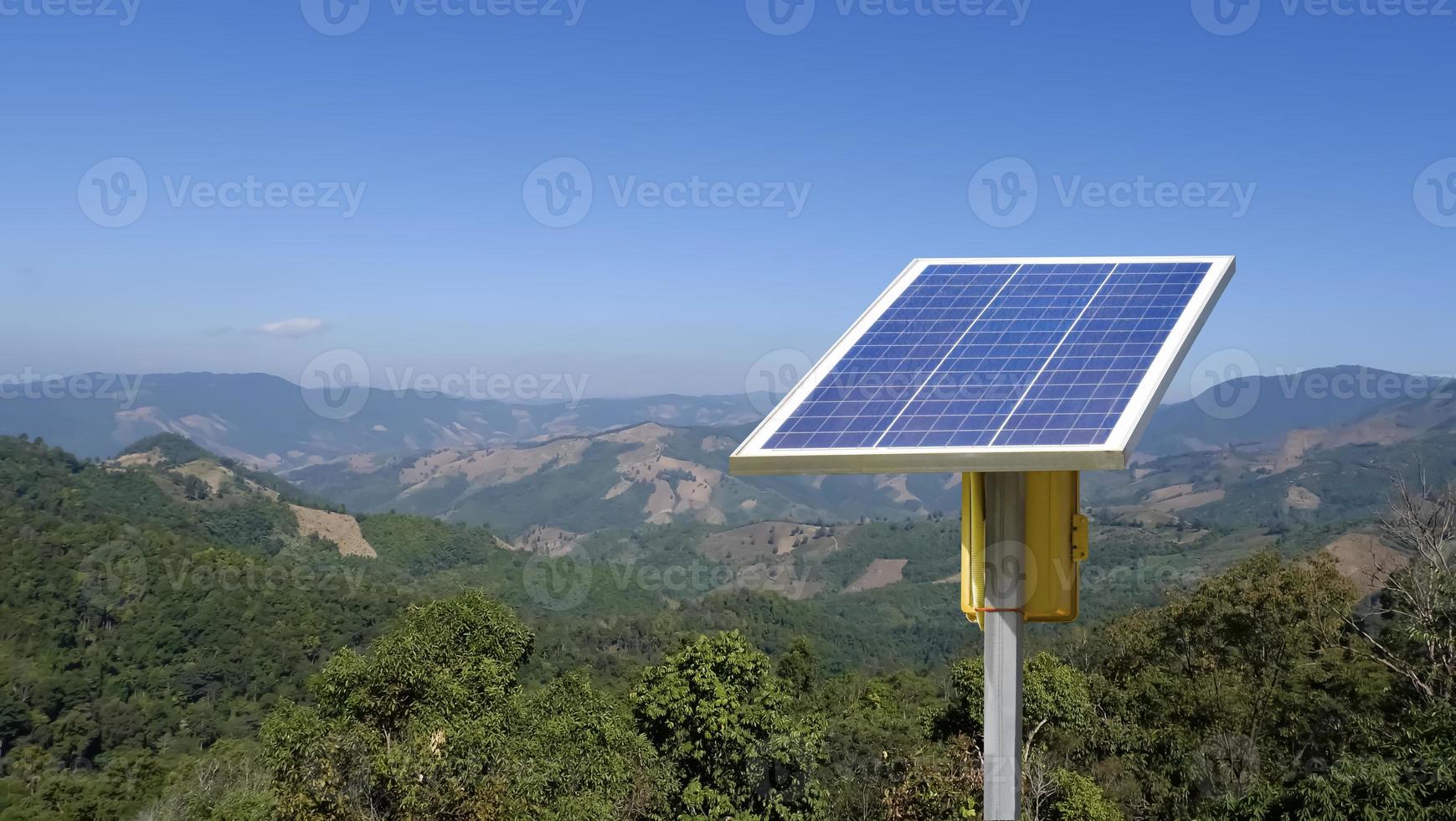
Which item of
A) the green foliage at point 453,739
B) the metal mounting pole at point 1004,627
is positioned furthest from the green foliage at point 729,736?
the metal mounting pole at point 1004,627

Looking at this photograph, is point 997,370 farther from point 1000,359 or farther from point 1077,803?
point 1077,803

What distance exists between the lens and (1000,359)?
733 cm

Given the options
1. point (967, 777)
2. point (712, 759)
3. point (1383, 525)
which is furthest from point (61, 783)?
point (1383, 525)

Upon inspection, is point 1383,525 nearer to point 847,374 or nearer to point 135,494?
point 847,374

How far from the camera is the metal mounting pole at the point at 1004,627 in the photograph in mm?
6559

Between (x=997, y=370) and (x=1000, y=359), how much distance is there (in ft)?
0.68

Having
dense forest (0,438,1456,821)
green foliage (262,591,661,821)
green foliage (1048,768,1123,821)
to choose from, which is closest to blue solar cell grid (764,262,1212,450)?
dense forest (0,438,1456,821)

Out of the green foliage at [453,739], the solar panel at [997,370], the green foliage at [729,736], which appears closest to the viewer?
the solar panel at [997,370]

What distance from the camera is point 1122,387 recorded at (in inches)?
254

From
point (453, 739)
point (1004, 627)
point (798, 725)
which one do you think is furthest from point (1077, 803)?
point (1004, 627)

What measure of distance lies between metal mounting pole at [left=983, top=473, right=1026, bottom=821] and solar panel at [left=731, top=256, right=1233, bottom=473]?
574 mm

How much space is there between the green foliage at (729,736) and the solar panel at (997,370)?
17249 millimetres

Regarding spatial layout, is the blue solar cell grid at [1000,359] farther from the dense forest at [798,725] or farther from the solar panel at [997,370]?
the dense forest at [798,725]

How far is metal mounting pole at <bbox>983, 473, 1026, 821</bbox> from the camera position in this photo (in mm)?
6559
